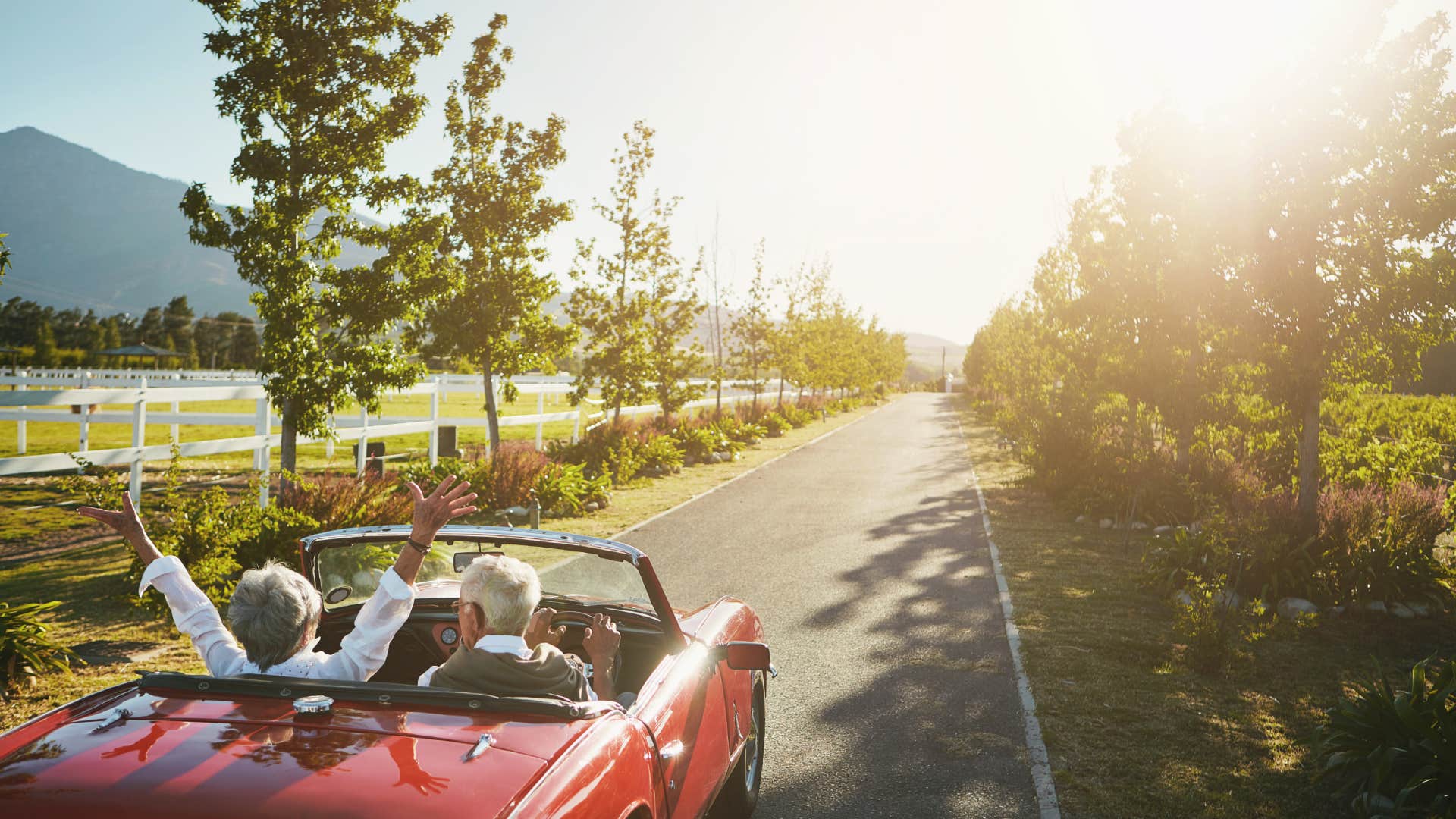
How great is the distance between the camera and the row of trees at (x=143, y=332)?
3713 inches

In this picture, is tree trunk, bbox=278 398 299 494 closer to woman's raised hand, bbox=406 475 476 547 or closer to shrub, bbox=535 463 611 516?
shrub, bbox=535 463 611 516

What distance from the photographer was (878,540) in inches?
495

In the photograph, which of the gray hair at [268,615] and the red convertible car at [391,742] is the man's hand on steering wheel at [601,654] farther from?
the gray hair at [268,615]

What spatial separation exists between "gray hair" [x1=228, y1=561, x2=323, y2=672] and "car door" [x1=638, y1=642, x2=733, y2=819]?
41.7 inches

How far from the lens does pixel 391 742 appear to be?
7.50 feet

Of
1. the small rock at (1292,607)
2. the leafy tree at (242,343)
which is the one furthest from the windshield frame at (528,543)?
the leafy tree at (242,343)

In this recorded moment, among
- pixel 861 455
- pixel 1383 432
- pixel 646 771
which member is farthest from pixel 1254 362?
pixel 1383 432

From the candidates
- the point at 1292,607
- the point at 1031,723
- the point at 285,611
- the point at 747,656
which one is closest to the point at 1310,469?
the point at 1292,607

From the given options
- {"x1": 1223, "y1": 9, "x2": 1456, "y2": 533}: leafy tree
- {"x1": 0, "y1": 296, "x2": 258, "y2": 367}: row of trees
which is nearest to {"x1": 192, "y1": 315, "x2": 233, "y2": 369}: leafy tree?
{"x1": 0, "y1": 296, "x2": 258, "y2": 367}: row of trees

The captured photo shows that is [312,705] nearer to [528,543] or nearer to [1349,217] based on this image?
[528,543]

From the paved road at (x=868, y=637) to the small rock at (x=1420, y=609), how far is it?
3627 mm

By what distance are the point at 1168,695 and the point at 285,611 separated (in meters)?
5.78

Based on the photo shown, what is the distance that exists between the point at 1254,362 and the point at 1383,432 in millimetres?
18714

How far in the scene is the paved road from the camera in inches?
190
